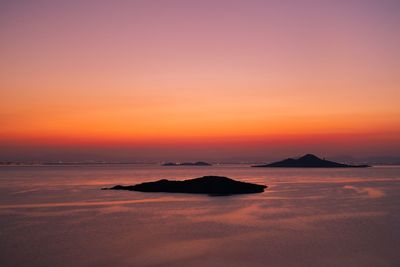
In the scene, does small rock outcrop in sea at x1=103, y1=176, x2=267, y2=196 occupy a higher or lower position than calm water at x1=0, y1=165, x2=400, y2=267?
higher

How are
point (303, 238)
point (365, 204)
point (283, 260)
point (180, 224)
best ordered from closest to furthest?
point (283, 260) < point (303, 238) < point (180, 224) < point (365, 204)

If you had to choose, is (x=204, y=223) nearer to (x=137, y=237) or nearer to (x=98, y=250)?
(x=137, y=237)

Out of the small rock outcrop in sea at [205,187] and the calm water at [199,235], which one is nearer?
the calm water at [199,235]

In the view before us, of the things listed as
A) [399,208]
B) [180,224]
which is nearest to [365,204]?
[399,208]

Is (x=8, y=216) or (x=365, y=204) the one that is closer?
(x=8, y=216)

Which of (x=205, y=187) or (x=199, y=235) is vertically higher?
(x=205, y=187)

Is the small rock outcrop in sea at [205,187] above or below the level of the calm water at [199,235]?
above

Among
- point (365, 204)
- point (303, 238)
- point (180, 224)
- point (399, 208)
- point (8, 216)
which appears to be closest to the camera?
point (303, 238)

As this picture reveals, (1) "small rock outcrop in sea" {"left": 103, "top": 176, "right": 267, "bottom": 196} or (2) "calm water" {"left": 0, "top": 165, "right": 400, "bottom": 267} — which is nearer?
(2) "calm water" {"left": 0, "top": 165, "right": 400, "bottom": 267}

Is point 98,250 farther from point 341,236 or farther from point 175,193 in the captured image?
point 175,193

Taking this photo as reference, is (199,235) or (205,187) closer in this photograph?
(199,235)
